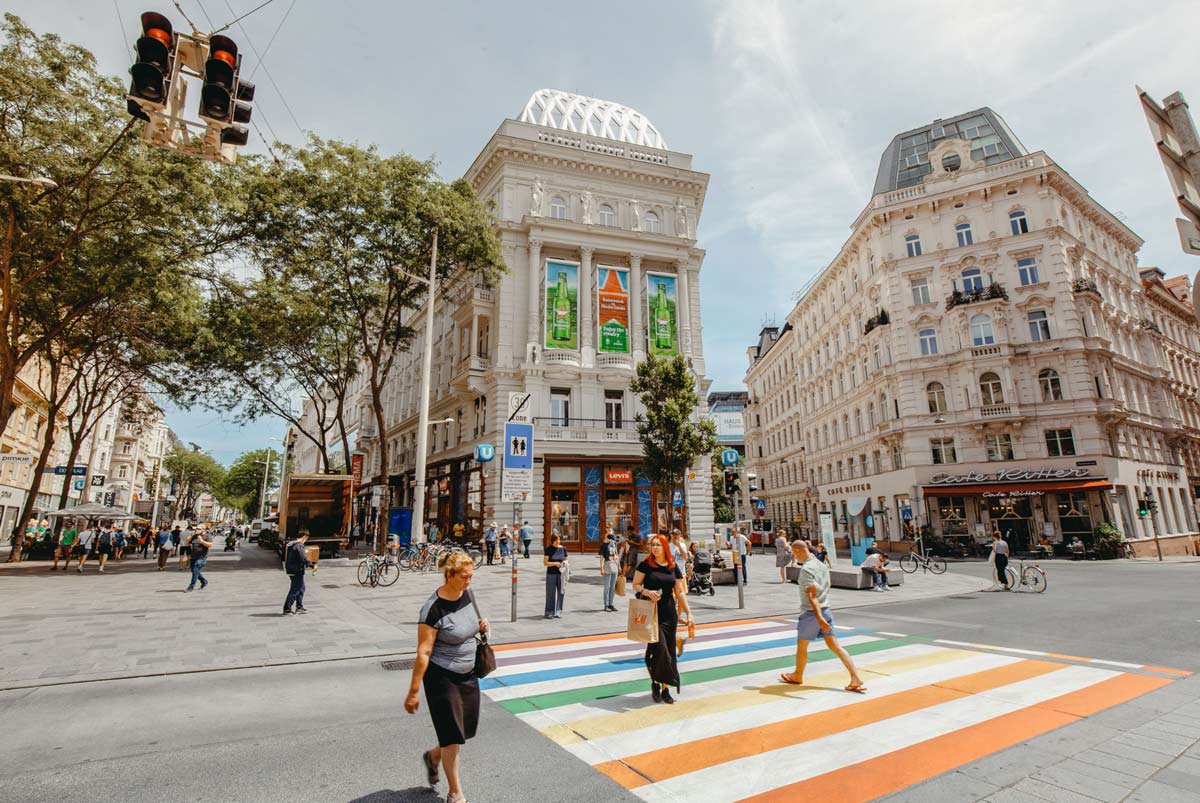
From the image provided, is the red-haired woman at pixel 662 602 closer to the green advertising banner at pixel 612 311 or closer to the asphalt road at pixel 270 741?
the asphalt road at pixel 270 741

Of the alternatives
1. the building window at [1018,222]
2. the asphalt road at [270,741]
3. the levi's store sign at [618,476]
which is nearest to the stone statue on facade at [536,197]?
the levi's store sign at [618,476]

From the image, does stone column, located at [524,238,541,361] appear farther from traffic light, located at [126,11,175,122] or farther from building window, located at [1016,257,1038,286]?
building window, located at [1016,257,1038,286]

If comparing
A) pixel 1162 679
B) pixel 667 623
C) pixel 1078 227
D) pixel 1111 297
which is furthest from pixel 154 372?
pixel 1111 297

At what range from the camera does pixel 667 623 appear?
6.48m

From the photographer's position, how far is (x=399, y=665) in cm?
813

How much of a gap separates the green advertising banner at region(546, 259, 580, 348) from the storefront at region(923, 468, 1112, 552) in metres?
22.7

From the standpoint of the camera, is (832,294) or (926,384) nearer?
(926,384)

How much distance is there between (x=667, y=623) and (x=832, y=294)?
46269mm

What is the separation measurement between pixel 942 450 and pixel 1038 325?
9318mm

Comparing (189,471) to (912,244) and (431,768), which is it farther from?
(431,768)

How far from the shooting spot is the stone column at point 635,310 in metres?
30.9

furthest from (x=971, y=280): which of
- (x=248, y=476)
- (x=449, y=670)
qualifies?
(x=248, y=476)

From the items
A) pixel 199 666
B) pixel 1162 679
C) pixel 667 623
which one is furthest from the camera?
pixel 199 666

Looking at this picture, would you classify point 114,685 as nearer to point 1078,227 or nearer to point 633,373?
point 633,373
